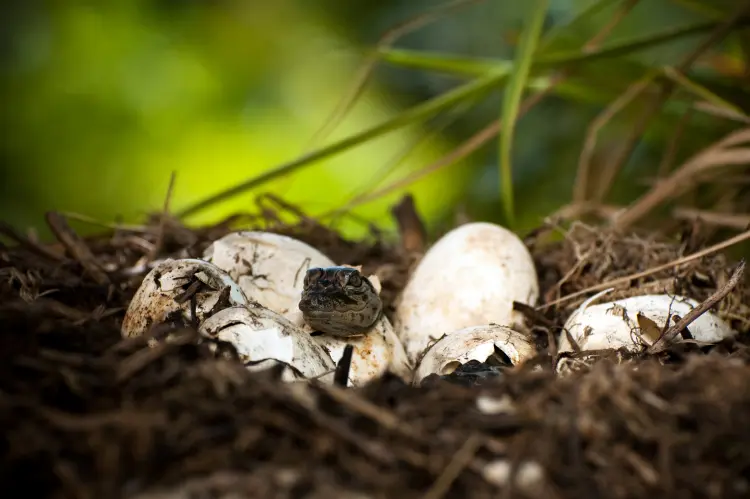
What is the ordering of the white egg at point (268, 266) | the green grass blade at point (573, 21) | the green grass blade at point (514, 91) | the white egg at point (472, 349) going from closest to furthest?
1. the white egg at point (472, 349)
2. the white egg at point (268, 266)
3. the green grass blade at point (514, 91)
4. the green grass blade at point (573, 21)

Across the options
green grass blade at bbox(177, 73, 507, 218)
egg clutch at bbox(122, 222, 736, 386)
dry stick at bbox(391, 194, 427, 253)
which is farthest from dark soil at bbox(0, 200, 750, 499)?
dry stick at bbox(391, 194, 427, 253)

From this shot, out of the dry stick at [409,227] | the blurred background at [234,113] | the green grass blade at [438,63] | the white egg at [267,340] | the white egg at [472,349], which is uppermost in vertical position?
the blurred background at [234,113]

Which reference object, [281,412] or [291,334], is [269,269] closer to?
[291,334]

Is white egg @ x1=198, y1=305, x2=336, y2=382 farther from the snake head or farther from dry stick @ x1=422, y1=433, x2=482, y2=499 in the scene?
dry stick @ x1=422, y1=433, x2=482, y2=499

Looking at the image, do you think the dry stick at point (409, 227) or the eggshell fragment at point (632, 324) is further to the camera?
the dry stick at point (409, 227)

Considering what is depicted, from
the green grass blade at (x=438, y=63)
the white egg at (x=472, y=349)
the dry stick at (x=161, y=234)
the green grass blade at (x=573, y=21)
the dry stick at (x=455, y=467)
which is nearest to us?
the dry stick at (x=455, y=467)

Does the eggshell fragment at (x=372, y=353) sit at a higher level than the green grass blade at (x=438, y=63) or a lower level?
lower

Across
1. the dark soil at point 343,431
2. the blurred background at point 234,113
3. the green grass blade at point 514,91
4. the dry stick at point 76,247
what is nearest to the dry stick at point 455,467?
the dark soil at point 343,431

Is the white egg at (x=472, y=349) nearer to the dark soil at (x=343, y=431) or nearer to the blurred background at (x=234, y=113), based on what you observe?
the dark soil at (x=343, y=431)

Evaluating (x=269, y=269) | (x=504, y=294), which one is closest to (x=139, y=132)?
(x=269, y=269)
